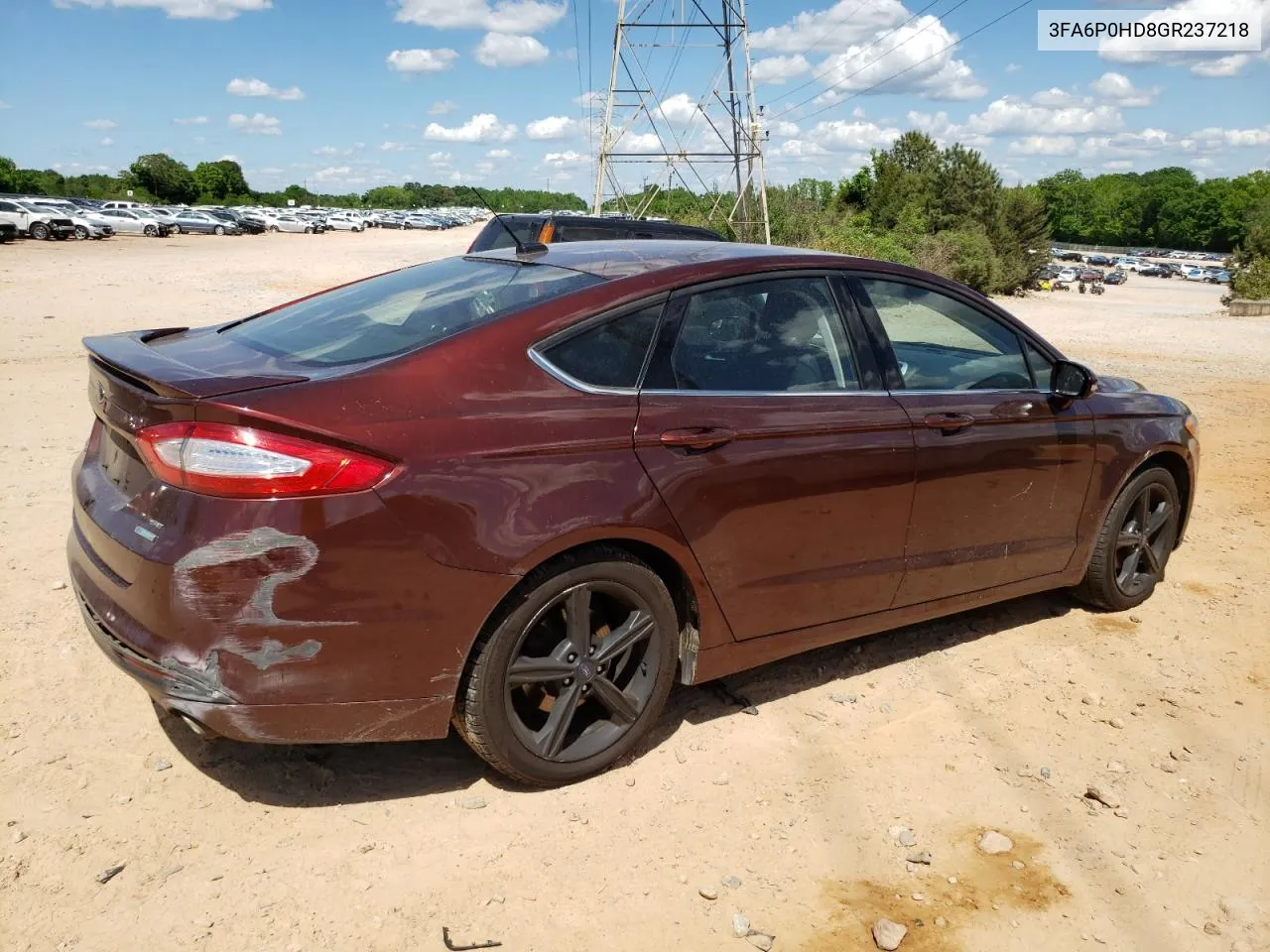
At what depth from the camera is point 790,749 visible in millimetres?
3703

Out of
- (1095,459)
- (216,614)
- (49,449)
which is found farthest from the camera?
(49,449)

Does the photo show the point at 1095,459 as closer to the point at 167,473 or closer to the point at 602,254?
the point at 602,254

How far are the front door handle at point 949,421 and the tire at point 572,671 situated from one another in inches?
51.3

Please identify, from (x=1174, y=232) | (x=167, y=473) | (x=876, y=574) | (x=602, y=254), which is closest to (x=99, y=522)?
(x=167, y=473)

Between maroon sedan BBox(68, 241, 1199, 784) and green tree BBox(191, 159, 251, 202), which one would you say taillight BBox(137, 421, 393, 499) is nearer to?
maroon sedan BBox(68, 241, 1199, 784)

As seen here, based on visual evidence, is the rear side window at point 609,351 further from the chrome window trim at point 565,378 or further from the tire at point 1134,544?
the tire at point 1134,544

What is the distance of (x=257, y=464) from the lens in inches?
106

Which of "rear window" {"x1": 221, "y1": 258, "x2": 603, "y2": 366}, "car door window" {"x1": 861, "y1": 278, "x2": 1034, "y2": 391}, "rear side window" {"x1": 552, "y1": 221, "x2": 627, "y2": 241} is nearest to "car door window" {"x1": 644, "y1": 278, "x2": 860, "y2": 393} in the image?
"car door window" {"x1": 861, "y1": 278, "x2": 1034, "y2": 391}

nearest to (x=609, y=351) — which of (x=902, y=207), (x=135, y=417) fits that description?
(x=135, y=417)

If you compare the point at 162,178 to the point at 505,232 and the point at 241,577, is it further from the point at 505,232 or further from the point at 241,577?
the point at 241,577

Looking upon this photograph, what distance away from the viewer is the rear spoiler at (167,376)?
9.23ft

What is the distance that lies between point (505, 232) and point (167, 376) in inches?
342

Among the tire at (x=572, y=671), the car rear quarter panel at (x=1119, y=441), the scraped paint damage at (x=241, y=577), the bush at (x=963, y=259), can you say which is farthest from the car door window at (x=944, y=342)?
the bush at (x=963, y=259)

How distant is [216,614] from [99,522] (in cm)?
63
